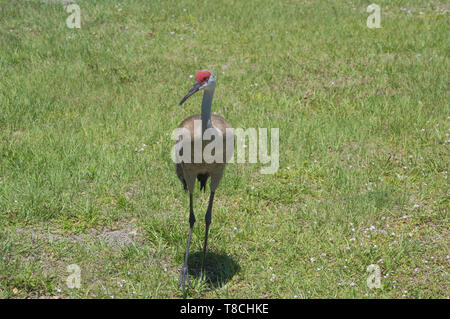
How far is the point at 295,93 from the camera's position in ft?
27.8

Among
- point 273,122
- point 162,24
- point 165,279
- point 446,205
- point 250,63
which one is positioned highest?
point 162,24

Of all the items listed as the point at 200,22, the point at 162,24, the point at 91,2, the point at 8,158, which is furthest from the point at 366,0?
the point at 8,158

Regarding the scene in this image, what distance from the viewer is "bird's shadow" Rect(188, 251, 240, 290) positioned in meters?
4.79

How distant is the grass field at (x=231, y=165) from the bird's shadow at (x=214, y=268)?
0.8 inches

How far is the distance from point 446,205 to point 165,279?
10.5 feet

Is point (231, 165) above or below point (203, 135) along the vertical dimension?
below

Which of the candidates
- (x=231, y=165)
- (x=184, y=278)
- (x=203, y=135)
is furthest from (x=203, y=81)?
(x=231, y=165)

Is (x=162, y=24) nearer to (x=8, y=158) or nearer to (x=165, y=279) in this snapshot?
(x=8, y=158)

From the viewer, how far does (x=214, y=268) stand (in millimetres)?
4984

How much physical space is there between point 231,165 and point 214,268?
1.91m

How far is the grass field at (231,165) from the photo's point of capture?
4.86m

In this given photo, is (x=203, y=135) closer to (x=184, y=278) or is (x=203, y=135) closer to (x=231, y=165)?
(x=184, y=278)

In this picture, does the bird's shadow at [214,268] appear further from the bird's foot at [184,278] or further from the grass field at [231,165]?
the bird's foot at [184,278]

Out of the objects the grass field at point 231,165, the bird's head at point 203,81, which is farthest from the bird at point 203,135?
the grass field at point 231,165
